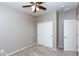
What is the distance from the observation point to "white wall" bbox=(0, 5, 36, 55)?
1762 millimetres

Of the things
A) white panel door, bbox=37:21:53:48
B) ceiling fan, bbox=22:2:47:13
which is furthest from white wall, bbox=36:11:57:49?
ceiling fan, bbox=22:2:47:13

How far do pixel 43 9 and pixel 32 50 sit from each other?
0.97 metres

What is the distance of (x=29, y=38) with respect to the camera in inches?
77.2

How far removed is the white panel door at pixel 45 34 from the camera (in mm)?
1932

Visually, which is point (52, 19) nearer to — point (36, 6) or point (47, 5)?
point (47, 5)

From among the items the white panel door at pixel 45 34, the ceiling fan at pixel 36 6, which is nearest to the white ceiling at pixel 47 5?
the ceiling fan at pixel 36 6

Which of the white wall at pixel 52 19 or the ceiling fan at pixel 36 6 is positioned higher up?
the ceiling fan at pixel 36 6

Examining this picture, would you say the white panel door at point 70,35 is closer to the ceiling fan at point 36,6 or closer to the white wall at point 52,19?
the white wall at point 52,19

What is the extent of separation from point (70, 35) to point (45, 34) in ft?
1.97

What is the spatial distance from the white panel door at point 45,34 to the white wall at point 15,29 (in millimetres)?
122

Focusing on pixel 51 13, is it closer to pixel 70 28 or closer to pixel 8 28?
pixel 70 28

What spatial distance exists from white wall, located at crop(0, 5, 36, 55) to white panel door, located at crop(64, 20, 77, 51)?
0.76 meters

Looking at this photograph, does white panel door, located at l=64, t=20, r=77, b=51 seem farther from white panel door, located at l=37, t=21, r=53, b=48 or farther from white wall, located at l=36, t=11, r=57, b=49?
white panel door, located at l=37, t=21, r=53, b=48

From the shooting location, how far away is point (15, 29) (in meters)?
1.86
